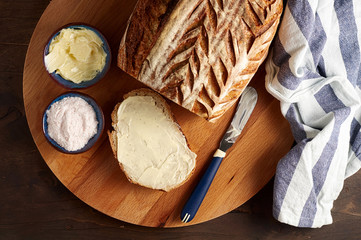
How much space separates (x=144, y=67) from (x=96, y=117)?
35cm

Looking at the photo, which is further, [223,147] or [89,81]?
[223,147]

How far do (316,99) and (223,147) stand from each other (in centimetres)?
52

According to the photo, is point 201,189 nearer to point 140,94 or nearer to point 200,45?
point 140,94

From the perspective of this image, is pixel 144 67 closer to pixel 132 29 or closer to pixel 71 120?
pixel 132 29

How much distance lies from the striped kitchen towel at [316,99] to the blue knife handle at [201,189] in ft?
1.04

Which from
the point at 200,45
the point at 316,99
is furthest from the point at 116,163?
the point at 316,99

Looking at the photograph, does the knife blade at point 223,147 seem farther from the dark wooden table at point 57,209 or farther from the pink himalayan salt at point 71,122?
the pink himalayan salt at point 71,122

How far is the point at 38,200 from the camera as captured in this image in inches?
83.2

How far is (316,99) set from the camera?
184 cm

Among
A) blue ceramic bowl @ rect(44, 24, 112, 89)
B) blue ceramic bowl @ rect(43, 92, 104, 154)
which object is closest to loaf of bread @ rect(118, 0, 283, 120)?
blue ceramic bowl @ rect(44, 24, 112, 89)

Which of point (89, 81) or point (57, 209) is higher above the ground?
point (89, 81)

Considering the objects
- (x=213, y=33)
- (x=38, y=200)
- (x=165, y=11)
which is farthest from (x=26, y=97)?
(x=213, y=33)

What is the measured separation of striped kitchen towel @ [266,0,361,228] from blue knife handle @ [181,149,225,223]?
0.32 m

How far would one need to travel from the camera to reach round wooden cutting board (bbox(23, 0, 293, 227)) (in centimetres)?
185
